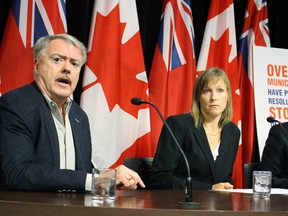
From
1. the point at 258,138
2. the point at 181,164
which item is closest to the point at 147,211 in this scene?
the point at 181,164

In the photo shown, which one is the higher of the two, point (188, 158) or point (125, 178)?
point (188, 158)

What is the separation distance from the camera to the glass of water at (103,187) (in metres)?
1.70

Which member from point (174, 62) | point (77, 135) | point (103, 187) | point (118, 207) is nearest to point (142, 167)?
point (77, 135)

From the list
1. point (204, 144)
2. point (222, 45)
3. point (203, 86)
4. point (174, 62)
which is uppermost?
point (222, 45)

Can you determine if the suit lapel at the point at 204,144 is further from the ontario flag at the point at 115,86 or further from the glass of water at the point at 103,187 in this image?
the glass of water at the point at 103,187

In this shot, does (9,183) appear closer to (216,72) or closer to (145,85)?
(216,72)

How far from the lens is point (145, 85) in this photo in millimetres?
4285

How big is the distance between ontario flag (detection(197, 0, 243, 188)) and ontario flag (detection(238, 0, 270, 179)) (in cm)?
24

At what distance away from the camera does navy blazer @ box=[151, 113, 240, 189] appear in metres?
3.36

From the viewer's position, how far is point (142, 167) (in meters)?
3.59

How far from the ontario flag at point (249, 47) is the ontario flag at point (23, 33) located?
225 cm

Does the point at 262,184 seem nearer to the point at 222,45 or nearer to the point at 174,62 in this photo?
the point at 174,62

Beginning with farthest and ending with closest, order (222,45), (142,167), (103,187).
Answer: (222,45)
(142,167)
(103,187)

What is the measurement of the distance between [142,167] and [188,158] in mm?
381
